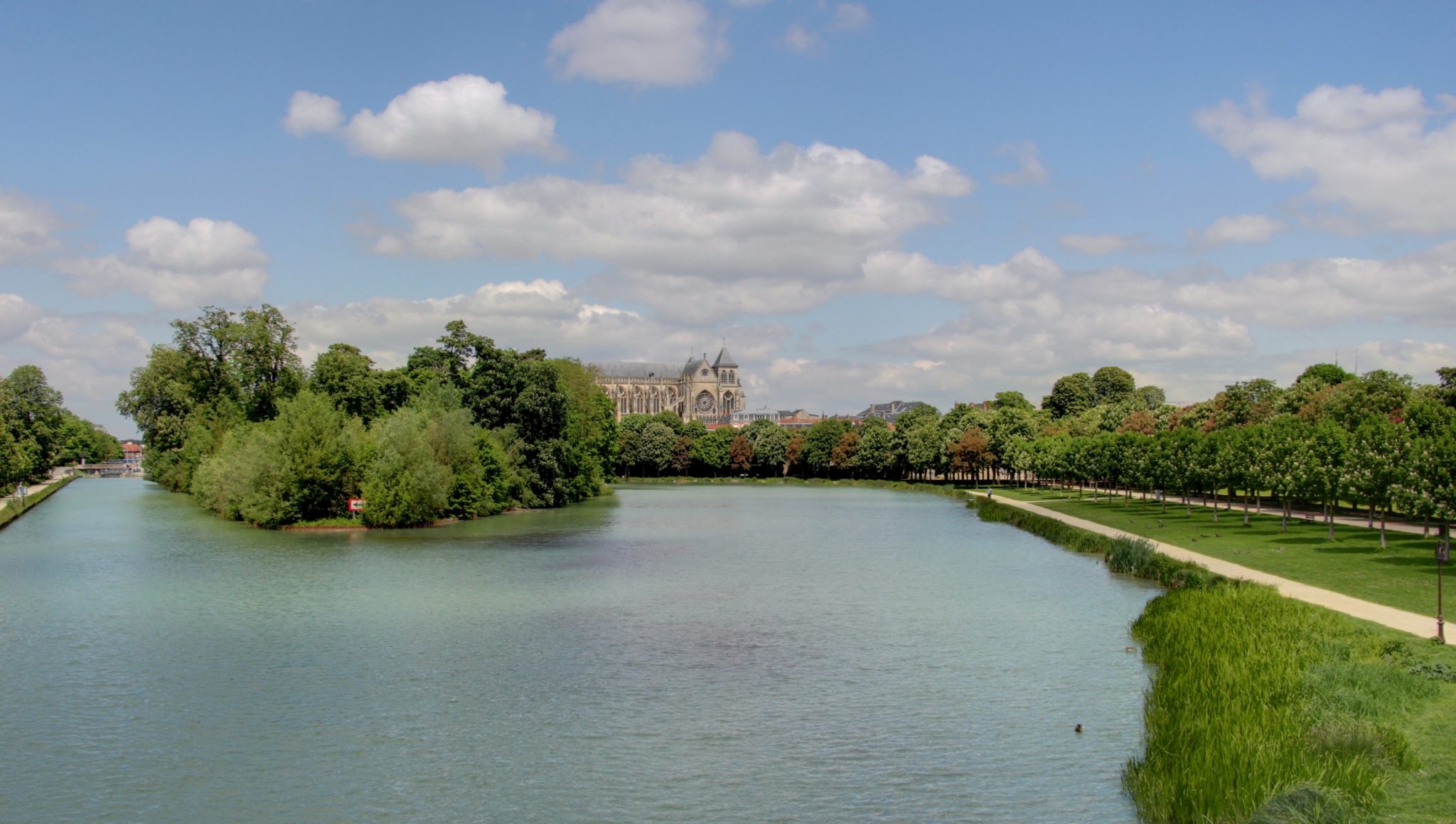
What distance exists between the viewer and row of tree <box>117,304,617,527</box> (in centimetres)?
6119

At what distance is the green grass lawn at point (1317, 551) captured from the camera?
1180 inches

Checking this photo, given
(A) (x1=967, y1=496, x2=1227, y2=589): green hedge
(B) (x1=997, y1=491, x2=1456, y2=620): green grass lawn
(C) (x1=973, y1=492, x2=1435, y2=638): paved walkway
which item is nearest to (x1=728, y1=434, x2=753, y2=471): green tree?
(A) (x1=967, y1=496, x2=1227, y2=589): green hedge

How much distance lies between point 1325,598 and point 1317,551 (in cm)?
1317

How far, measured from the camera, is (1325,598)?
2838 centimetres

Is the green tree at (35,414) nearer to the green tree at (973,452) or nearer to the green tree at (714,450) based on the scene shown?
the green tree at (714,450)

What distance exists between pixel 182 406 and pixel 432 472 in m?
46.2

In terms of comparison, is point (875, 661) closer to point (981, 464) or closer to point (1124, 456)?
point (1124, 456)

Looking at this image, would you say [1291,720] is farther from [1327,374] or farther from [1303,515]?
[1327,374]

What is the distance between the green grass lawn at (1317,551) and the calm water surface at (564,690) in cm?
511

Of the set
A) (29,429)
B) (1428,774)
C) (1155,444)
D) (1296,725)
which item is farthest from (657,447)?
(1428,774)

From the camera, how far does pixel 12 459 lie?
80875mm

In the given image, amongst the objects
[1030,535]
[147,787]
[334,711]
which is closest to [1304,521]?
[1030,535]

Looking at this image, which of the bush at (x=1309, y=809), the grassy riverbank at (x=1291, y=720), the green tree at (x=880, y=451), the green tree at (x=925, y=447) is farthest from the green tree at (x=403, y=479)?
the green tree at (x=880, y=451)

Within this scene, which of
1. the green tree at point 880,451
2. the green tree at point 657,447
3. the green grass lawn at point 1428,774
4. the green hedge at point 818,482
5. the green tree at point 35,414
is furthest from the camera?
the green tree at point 657,447
